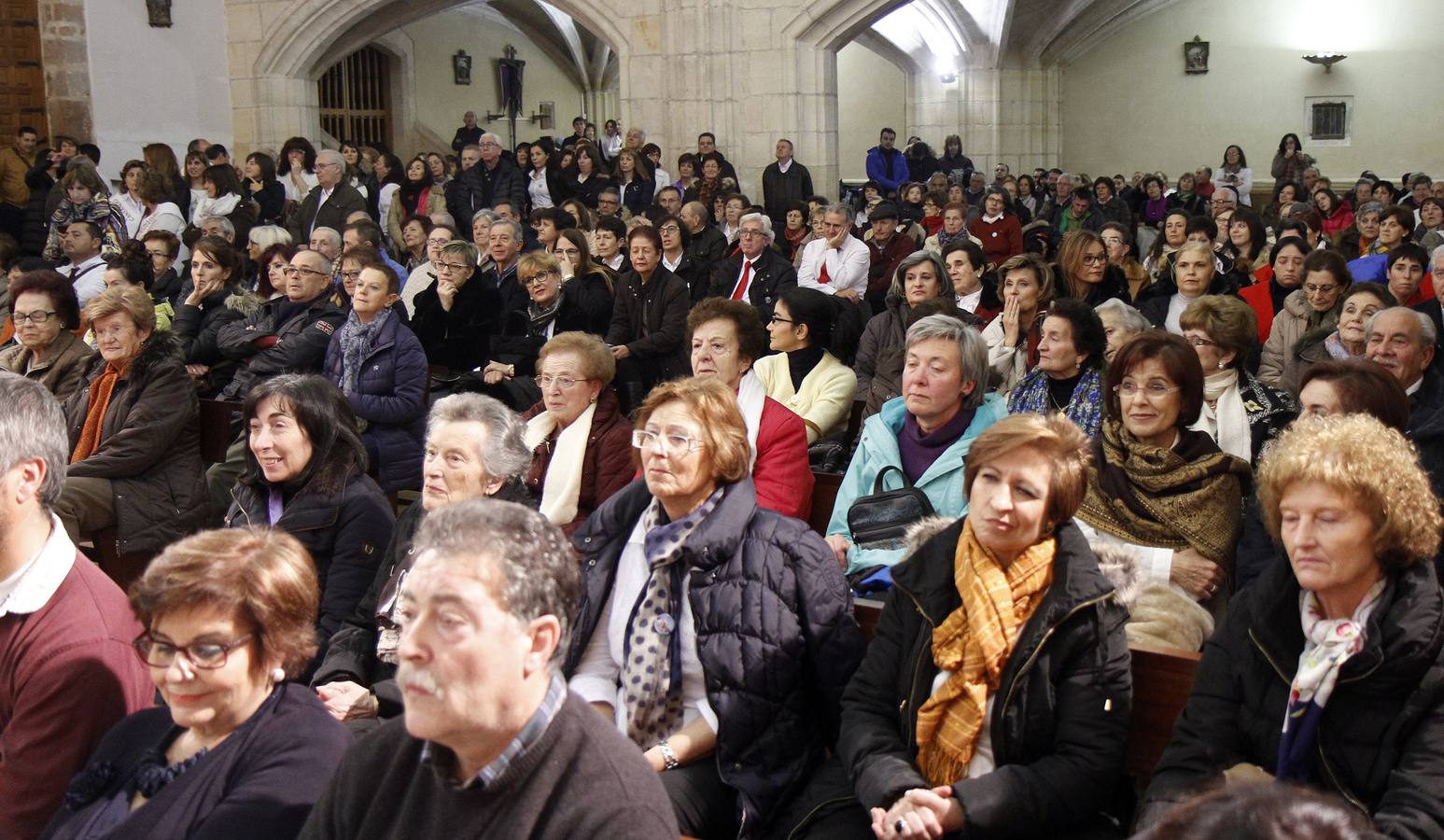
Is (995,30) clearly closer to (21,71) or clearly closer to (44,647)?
(21,71)

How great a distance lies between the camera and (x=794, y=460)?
3.88m

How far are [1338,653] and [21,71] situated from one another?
14.5 metres

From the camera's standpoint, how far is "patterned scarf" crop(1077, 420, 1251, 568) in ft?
10.6

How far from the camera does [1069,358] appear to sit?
421cm

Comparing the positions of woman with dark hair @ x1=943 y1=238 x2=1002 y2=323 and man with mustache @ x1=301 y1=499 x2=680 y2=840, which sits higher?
woman with dark hair @ x1=943 y1=238 x2=1002 y2=323

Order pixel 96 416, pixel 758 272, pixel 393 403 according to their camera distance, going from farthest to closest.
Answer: pixel 758 272, pixel 393 403, pixel 96 416


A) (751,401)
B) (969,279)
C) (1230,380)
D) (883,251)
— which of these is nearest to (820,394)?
(751,401)

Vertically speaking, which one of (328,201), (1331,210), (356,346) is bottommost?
(356,346)

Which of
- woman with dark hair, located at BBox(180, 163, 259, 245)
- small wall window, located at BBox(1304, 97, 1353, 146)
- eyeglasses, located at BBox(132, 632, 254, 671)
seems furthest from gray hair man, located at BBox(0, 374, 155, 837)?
small wall window, located at BBox(1304, 97, 1353, 146)

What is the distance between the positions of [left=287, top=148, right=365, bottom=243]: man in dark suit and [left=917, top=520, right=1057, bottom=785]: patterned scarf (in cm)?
829

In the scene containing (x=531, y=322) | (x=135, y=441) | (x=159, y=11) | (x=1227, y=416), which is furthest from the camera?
(x=159, y=11)

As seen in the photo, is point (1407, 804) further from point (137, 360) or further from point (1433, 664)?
point (137, 360)

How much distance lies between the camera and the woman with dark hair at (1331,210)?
12266 mm

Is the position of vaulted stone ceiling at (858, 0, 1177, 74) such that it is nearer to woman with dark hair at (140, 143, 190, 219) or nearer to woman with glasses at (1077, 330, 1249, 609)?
woman with dark hair at (140, 143, 190, 219)
